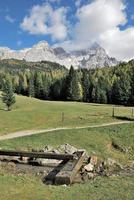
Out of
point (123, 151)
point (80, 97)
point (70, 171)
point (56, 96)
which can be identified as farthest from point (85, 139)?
point (56, 96)

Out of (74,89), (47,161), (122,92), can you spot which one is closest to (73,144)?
(47,161)

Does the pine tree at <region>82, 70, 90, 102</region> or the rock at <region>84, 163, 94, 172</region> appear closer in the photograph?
the rock at <region>84, 163, 94, 172</region>

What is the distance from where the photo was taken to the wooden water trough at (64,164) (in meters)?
19.1

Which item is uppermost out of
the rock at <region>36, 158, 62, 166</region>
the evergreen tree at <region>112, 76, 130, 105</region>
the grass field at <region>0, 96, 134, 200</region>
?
the evergreen tree at <region>112, 76, 130, 105</region>

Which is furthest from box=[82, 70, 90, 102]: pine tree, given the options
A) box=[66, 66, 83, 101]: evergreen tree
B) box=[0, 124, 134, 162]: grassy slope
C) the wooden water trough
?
the wooden water trough

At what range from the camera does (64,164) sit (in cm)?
2519

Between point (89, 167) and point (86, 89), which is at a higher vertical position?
point (86, 89)

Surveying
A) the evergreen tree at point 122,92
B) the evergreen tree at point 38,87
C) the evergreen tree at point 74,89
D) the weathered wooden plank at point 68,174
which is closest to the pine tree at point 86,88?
the evergreen tree at point 74,89

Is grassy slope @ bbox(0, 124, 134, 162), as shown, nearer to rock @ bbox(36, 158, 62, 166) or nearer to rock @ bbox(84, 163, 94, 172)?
rock @ bbox(36, 158, 62, 166)

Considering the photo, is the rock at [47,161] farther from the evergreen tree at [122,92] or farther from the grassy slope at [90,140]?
the evergreen tree at [122,92]

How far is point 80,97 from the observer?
144m

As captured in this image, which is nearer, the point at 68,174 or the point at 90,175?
the point at 68,174

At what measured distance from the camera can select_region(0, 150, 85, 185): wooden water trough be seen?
62.7 feet

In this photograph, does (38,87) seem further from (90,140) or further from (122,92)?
(90,140)
